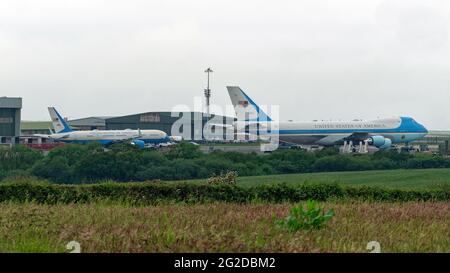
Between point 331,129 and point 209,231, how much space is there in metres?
90.1

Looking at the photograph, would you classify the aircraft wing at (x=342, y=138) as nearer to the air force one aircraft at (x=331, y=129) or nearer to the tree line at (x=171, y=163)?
the air force one aircraft at (x=331, y=129)

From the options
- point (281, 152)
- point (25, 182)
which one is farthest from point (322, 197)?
point (281, 152)

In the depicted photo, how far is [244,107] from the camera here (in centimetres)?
10344

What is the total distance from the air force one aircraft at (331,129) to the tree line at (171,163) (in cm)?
1663

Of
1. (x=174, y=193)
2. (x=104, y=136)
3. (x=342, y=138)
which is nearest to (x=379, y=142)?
(x=342, y=138)

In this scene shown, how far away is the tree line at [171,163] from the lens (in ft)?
228

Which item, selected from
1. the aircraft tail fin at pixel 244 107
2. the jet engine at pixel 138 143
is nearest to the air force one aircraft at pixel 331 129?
the aircraft tail fin at pixel 244 107

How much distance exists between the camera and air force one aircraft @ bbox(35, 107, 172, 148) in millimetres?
111500

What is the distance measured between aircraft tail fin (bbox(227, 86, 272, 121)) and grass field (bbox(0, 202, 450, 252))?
3323 inches

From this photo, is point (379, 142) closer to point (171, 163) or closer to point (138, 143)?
point (138, 143)

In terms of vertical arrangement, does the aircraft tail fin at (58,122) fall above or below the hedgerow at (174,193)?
above

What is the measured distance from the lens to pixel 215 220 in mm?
14844

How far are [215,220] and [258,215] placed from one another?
1.56 m
